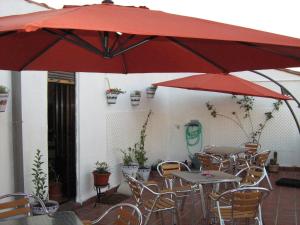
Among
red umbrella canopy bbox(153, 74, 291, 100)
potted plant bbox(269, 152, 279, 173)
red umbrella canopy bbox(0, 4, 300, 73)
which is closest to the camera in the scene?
red umbrella canopy bbox(0, 4, 300, 73)

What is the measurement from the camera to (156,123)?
9617 mm

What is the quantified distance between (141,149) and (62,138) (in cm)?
232

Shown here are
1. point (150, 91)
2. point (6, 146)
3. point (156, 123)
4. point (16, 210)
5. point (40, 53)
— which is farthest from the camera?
point (156, 123)

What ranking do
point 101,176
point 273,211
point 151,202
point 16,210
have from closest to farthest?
point 16,210
point 151,202
point 273,211
point 101,176

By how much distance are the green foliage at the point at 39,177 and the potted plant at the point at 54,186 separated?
0.74m

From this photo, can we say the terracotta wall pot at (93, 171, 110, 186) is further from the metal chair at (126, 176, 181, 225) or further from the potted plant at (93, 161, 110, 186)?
the metal chair at (126, 176, 181, 225)

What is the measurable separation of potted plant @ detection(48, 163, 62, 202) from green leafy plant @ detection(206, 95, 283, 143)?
215 inches

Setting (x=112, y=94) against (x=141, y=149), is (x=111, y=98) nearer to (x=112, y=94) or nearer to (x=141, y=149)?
(x=112, y=94)

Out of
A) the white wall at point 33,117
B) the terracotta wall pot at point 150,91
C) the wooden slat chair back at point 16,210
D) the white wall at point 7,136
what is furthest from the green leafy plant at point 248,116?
the wooden slat chair back at point 16,210

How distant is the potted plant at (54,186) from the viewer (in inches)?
234

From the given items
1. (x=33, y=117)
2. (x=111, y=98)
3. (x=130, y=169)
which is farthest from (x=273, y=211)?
(x=33, y=117)

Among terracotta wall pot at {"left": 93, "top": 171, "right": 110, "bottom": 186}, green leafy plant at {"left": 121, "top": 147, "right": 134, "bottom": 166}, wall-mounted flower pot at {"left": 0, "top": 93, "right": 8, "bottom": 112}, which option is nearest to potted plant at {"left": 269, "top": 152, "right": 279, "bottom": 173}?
green leafy plant at {"left": 121, "top": 147, "right": 134, "bottom": 166}

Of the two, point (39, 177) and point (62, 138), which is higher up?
point (62, 138)

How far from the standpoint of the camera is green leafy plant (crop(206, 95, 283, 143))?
10.0 meters
